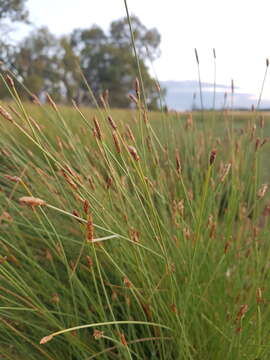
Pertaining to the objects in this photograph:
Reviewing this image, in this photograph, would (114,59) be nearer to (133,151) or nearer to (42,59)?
(42,59)

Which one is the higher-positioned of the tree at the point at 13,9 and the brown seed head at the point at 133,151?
the tree at the point at 13,9

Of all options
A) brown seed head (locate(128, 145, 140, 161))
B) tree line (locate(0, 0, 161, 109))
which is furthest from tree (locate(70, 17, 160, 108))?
brown seed head (locate(128, 145, 140, 161))

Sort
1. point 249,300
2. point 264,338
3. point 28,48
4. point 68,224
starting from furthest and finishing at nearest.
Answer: point 28,48 < point 68,224 < point 249,300 < point 264,338

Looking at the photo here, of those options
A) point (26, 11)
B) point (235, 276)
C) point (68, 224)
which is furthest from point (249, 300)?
point (26, 11)

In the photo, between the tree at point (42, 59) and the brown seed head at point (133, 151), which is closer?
the brown seed head at point (133, 151)

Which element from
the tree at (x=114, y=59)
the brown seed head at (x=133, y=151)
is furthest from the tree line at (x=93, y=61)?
the brown seed head at (x=133, y=151)

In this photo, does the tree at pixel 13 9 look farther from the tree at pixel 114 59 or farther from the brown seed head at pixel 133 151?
the brown seed head at pixel 133 151

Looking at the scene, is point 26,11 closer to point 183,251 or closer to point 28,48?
point 28,48

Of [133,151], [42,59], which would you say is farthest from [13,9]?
[133,151]

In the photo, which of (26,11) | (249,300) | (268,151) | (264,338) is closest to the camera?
(264,338)

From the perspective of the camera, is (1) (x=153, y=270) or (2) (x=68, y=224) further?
(2) (x=68, y=224)

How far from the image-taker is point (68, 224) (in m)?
1.25

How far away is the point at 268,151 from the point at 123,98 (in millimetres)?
13114

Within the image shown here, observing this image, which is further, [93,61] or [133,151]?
[93,61]
